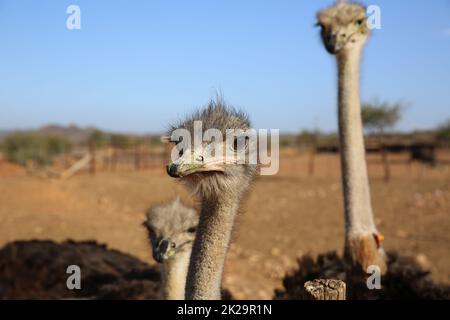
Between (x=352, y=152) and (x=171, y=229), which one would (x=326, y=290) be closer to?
(x=171, y=229)

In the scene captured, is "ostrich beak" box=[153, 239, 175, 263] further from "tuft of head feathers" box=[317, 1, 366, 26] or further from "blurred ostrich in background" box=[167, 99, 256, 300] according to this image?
"tuft of head feathers" box=[317, 1, 366, 26]

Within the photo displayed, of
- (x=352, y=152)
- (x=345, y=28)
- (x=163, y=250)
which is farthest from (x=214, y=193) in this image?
(x=345, y=28)

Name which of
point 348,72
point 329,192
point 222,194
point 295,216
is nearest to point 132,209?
point 295,216

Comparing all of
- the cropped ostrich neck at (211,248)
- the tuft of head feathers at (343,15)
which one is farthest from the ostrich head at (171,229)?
the tuft of head feathers at (343,15)

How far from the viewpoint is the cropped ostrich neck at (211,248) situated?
1.96m

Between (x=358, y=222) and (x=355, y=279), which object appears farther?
(x=358, y=222)

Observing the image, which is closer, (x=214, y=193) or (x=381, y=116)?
(x=214, y=193)

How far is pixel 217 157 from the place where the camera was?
1.77 metres

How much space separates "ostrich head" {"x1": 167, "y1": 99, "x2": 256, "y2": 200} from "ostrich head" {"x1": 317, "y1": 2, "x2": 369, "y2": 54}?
1950mm

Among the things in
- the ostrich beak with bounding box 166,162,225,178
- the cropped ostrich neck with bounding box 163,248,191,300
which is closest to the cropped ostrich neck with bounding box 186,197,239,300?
the ostrich beak with bounding box 166,162,225,178

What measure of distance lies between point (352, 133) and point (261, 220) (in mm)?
5653

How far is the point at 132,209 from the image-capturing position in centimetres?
988
